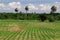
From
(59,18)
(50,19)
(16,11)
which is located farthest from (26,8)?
(50,19)

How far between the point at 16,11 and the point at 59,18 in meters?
48.5

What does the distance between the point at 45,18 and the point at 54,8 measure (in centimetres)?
4086

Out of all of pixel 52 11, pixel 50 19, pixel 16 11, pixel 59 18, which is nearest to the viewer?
pixel 50 19

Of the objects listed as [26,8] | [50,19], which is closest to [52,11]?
[26,8]

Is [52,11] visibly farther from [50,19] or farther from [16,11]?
[50,19]

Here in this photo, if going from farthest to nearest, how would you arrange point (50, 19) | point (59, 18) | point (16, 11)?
point (16, 11) < point (59, 18) < point (50, 19)

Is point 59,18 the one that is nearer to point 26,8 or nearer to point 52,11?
point 52,11

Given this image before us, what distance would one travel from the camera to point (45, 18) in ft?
373

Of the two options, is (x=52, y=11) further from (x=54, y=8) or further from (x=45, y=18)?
(x=45, y=18)

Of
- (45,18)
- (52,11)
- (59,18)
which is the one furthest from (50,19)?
(52,11)

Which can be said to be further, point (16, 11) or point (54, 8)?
point (16, 11)

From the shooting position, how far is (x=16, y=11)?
534 feet

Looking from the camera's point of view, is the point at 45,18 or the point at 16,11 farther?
the point at 16,11

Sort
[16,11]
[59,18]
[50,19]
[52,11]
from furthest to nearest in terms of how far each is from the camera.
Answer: [16,11]
[52,11]
[59,18]
[50,19]
